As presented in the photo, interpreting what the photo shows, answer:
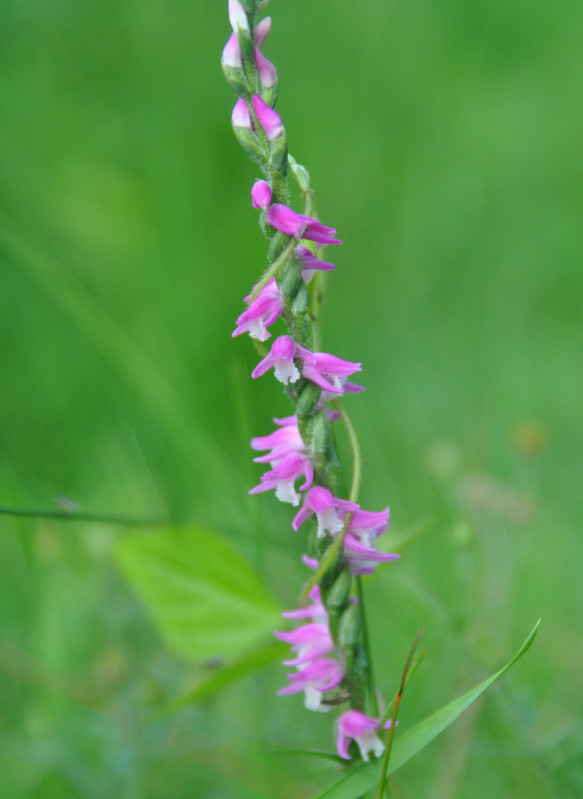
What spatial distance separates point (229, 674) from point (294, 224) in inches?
27.5

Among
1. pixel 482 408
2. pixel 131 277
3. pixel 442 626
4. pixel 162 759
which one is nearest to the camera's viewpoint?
pixel 442 626

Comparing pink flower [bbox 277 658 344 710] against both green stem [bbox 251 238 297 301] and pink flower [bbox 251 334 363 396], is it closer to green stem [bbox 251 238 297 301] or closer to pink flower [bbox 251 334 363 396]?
pink flower [bbox 251 334 363 396]

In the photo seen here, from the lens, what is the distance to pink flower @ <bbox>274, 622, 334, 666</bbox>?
999mm

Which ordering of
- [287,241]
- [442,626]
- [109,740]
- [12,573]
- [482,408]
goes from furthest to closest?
[482,408] → [12,573] → [109,740] → [442,626] → [287,241]

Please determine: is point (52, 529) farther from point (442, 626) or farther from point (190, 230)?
point (190, 230)

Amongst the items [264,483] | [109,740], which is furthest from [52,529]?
[264,483]

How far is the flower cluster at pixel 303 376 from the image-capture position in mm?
897

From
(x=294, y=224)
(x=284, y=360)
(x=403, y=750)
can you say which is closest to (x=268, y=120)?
(x=294, y=224)

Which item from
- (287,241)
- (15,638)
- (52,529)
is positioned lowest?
(15,638)

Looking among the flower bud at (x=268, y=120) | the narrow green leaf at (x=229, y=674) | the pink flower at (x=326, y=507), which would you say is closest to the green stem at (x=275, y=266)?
the flower bud at (x=268, y=120)

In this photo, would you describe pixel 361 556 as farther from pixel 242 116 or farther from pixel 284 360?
pixel 242 116

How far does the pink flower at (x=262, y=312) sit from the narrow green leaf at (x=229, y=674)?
0.54 m

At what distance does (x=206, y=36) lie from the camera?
3795 mm

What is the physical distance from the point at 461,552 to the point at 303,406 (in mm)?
773
